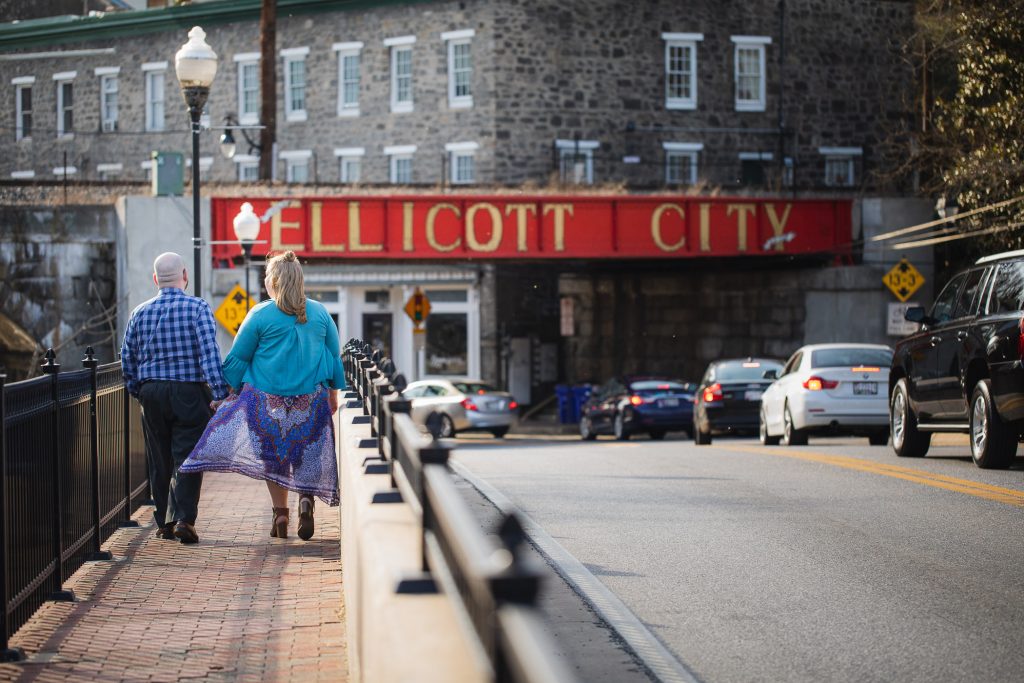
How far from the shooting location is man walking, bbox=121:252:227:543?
33.1 ft

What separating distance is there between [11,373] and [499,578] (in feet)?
113

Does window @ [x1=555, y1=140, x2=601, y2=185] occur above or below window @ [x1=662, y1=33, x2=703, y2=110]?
below

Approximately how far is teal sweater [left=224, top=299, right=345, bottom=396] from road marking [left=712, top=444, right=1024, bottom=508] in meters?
5.42

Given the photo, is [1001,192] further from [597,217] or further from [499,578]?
[499,578]

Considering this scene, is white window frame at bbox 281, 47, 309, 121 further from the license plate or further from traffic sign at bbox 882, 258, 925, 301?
the license plate

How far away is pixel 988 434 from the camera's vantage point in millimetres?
→ 14523

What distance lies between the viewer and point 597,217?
120ft

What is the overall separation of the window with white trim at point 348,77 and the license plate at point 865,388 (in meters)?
29.8

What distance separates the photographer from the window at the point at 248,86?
5059 cm

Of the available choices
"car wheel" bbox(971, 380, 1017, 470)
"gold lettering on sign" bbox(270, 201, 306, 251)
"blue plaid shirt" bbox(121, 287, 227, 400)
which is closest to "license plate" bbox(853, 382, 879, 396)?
"car wheel" bbox(971, 380, 1017, 470)

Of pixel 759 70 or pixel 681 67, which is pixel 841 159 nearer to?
pixel 759 70

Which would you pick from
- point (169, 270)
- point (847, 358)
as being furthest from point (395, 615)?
point (847, 358)

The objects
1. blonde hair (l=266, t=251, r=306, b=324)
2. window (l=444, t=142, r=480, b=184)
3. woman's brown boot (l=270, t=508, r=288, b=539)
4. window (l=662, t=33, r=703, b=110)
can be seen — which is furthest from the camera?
window (l=662, t=33, r=703, b=110)

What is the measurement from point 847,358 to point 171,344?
45.9 feet
